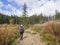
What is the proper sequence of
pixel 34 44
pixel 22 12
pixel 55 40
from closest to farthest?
pixel 55 40, pixel 34 44, pixel 22 12

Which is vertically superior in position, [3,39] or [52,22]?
[52,22]

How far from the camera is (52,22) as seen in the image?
12.0 metres

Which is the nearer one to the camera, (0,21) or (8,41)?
(8,41)

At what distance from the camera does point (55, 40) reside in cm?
1099

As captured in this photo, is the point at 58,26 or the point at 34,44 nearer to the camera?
the point at 58,26

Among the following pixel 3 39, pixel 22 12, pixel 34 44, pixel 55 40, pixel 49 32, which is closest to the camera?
pixel 3 39

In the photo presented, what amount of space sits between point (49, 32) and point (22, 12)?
183ft

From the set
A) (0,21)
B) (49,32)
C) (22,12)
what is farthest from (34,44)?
(0,21)

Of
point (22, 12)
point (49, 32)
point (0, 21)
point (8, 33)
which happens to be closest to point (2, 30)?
point (8, 33)

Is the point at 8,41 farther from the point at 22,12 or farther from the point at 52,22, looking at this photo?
the point at 22,12

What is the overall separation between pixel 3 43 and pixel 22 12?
57354mm

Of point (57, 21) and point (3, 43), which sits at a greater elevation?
point (57, 21)

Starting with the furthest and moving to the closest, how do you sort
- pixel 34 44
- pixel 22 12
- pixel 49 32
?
A: 1. pixel 22 12
2. pixel 34 44
3. pixel 49 32

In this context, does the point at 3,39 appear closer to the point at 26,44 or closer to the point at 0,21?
the point at 26,44
